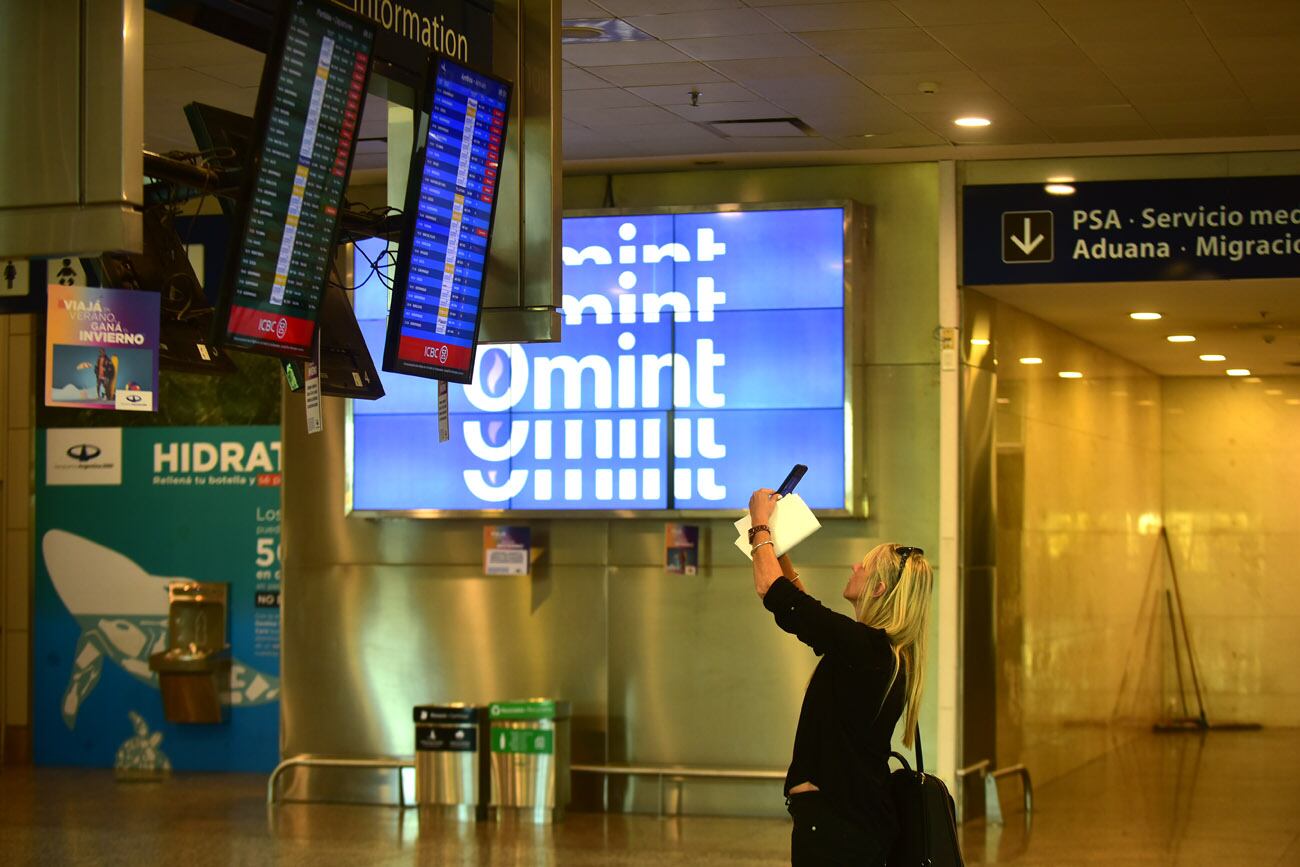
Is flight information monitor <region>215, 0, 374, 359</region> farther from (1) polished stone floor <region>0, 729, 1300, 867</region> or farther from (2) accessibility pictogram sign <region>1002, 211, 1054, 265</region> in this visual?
(2) accessibility pictogram sign <region>1002, 211, 1054, 265</region>

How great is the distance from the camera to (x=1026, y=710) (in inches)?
424

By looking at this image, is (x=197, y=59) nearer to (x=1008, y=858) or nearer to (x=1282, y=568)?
(x=1008, y=858)

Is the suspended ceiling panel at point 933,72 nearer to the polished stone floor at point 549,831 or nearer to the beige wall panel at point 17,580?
the polished stone floor at point 549,831

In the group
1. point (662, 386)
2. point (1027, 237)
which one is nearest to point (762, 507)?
point (662, 386)

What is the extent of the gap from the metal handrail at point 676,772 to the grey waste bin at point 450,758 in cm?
56

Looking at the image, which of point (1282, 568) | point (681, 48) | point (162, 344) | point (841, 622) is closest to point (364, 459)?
point (681, 48)

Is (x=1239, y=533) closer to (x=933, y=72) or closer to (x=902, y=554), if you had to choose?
(x=933, y=72)

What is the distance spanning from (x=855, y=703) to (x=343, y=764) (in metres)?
6.53

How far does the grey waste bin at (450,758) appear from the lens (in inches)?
386

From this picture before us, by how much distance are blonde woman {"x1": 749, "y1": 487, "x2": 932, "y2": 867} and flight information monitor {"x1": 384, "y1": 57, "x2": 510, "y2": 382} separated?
164cm

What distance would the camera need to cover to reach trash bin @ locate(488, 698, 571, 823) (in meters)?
9.62

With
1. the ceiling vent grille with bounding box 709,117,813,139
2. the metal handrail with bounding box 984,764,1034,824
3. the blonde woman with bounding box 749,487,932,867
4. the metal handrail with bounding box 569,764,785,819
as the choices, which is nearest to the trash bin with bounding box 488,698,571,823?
the metal handrail with bounding box 569,764,785,819

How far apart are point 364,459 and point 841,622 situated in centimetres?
638

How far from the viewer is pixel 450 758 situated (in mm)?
9844
